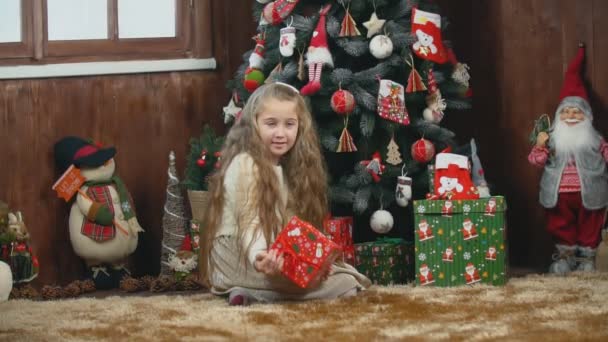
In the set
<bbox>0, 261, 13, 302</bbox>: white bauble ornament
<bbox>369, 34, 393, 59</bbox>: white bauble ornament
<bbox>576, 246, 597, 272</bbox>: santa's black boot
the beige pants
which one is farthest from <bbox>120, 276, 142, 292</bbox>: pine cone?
<bbox>576, 246, 597, 272</bbox>: santa's black boot

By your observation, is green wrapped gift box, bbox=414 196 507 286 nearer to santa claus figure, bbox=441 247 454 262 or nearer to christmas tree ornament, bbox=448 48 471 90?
santa claus figure, bbox=441 247 454 262

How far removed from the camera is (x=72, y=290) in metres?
3.60

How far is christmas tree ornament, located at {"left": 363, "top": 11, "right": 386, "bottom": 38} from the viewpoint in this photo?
3.60 metres

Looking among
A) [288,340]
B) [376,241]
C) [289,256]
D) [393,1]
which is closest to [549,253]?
[376,241]

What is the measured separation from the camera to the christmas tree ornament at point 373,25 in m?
3.60

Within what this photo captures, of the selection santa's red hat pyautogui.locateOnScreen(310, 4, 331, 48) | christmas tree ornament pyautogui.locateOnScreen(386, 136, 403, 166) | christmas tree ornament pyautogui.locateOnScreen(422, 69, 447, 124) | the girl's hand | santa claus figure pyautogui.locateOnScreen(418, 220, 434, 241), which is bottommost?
the girl's hand

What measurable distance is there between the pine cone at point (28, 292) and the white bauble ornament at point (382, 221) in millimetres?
1274

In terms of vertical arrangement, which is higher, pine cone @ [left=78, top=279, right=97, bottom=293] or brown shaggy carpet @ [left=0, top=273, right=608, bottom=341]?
brown shaggy carpet @ [left=0, top=273, right=608, bottom=341]

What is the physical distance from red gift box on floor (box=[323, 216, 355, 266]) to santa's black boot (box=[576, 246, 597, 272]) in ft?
2.89

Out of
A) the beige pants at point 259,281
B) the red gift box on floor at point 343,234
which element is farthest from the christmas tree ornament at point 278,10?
the beige pants at point 259,281

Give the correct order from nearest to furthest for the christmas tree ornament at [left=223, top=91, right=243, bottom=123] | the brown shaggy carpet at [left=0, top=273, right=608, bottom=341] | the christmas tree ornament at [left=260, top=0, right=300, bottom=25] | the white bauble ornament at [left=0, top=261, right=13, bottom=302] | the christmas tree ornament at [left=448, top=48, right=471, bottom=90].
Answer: the brown shaggy carpet at [left=0, top=273, right=608, bottom=341] < the white bauble ornament at [left=0, top=261, right=13, bottom=302] < the christmas tree ornament at [left=260, top=0, right=300, bottom=25] < the christmas tree ornament at [left=448, top=48, right=471, bottom=90] < the christmas tree ornament at [left=223, top=91, right=243, bottom=123]

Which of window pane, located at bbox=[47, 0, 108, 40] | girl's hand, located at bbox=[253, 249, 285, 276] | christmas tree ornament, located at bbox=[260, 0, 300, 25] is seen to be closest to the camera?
girl's hand, located at bbox=[253, 249, 285, 276]

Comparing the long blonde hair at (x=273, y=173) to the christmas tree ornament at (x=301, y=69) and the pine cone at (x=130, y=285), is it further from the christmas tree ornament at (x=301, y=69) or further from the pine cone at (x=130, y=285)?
the pine cone at (x=130, y=285)

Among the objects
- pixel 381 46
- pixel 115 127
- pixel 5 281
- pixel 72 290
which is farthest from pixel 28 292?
pixel 381 46
